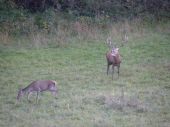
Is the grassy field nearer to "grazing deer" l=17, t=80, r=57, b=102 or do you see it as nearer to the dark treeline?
"grazing deer" l=17, t=80, r=57, b=102

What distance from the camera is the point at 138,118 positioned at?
34.0 ft

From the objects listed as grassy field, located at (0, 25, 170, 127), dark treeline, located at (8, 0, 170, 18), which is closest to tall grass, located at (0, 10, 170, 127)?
grassy field, located at (0, 25, 170, 127)

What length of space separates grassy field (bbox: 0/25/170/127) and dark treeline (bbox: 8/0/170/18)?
8.97ft

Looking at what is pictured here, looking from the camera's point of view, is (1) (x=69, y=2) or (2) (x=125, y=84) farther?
(1) (x=69, y=2)

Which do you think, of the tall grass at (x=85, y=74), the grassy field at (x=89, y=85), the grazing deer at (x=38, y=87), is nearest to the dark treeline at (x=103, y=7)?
the tall grass at (x=85, y=74)

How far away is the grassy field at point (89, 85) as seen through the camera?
34.1 feet

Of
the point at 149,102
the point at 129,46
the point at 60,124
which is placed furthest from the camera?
the point at 129,46

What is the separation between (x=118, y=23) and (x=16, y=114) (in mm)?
10351

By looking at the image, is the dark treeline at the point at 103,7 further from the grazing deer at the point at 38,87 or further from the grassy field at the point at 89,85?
the grazing deer at the point at 38,87

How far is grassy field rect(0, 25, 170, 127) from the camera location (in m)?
10.4

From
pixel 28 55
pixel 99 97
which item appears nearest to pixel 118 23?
pixel 28 55

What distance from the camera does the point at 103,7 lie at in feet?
71.6

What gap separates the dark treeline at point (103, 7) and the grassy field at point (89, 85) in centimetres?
273

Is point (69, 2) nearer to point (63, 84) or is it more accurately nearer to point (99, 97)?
point (63, 84)
